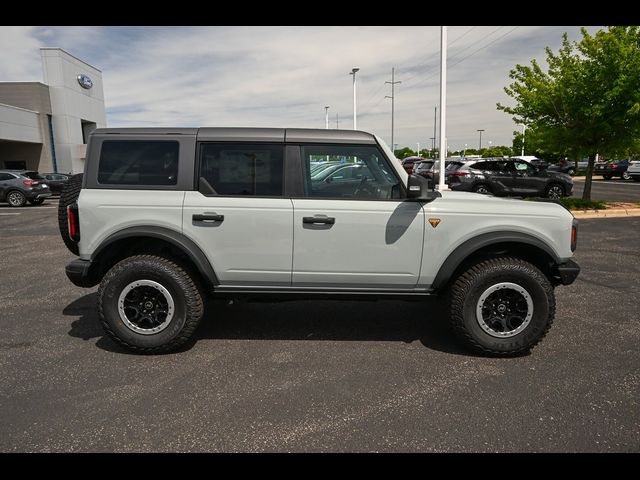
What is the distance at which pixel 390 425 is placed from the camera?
2578mm

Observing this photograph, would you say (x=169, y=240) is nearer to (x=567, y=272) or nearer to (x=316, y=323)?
(x=316, y=323)

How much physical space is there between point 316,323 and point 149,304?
65.4 inches

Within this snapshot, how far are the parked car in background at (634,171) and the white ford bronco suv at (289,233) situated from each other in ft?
90.0

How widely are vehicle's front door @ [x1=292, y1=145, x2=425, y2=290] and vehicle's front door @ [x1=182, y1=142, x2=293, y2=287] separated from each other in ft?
0.50

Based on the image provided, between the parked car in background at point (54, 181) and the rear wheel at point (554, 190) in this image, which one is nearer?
the rear wheel at point (554, 190)

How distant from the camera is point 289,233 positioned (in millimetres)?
3404

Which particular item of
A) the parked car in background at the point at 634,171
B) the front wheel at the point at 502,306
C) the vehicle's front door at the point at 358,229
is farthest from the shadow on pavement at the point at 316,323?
the parked car in background at the point at 634,171

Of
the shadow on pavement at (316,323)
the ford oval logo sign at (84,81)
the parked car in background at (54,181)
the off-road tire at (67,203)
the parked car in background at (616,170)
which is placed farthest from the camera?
the ford oval logo sign at (84,81)

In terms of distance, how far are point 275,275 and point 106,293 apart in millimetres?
1444

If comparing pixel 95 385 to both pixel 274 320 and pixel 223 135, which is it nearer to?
pixel 274 320

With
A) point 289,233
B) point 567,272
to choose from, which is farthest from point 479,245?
point 289,233

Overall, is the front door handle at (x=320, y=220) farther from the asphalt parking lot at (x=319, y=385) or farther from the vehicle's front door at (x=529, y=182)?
the vehicle's front door at (x=529, y=182)

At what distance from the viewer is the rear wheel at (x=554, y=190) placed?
14.2 metres
